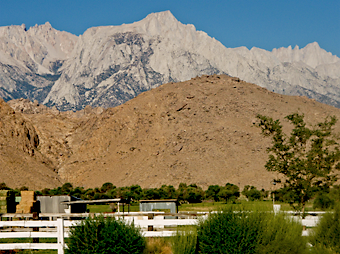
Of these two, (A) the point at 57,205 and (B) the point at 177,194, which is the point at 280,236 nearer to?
(A) the point at 57,205

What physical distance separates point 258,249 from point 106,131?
102776 mm

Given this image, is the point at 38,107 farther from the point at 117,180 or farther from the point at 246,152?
the point at 246,152

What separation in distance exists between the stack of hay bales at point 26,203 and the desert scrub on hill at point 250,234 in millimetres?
17348

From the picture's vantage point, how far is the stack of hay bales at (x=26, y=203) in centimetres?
2805

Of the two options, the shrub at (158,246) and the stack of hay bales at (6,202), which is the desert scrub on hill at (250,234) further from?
the stack of hay bales at (6,202)

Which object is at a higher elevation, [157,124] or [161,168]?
[157,124]

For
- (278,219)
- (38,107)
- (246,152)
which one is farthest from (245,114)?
(278,219)

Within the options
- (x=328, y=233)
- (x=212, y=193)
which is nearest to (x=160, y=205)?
(x=328, y=233)

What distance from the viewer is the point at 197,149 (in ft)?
328

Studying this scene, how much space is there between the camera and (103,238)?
1356cm

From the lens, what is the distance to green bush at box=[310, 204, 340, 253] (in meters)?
13.7

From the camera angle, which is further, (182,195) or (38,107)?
(38,107)

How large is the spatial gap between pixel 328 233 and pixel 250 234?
8.33ft

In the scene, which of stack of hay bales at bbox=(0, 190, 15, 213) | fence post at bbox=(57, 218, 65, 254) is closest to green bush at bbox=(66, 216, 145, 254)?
fence post at bbox=(57, 218, 65, 254)
